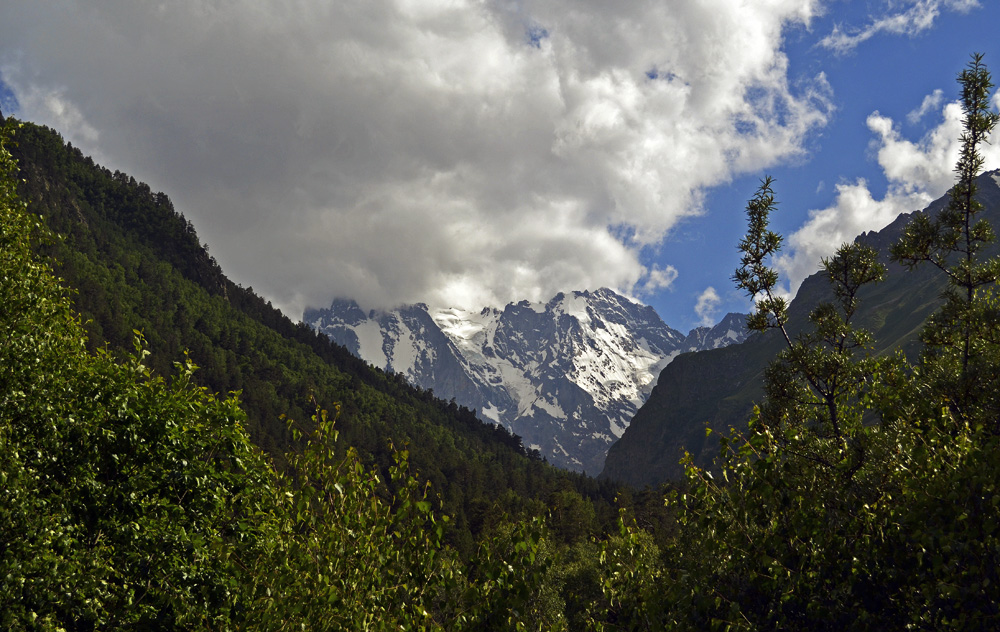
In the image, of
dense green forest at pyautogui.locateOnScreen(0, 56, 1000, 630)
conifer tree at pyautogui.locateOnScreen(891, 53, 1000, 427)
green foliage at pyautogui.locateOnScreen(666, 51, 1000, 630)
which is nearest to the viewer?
green foliage at pyautogui.locateOnScreen(666, 51, 1000, 630)

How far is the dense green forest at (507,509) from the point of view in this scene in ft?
24.6

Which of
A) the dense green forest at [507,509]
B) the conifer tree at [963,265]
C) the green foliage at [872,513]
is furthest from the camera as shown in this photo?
the conifer tree at [963,265]

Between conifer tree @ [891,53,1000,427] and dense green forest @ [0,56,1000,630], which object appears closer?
dense green forest @ [0,56,1000,630]

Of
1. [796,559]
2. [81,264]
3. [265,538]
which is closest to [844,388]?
[796,559]

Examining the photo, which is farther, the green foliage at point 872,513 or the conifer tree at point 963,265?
the conifer tree at point 963,265

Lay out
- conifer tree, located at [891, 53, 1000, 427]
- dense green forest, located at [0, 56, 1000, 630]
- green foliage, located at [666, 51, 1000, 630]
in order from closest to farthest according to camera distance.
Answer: green foliage, located at [666, 51, 1000, 630] → dense green forest, located at [0, 56, 1000, 630] → conifer tree, located at [891, 53, 1000, 427]

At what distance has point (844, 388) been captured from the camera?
11422 mm

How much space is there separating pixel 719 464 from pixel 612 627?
119 inches

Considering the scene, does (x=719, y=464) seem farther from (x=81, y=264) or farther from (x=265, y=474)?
(x=81, y=264)

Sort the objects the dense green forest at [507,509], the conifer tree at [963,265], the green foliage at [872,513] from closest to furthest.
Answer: the green foliage at [872,513], the dense green forest at [507,509], the conifer tree at [963,265]

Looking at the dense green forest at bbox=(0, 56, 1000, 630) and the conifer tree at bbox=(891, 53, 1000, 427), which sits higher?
the conifer tree at bbox=(891, 53, 1000, 427)

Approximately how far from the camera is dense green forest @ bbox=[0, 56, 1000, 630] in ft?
24.6

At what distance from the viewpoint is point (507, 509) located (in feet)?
41.1

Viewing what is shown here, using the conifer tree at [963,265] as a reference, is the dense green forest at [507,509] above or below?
below
